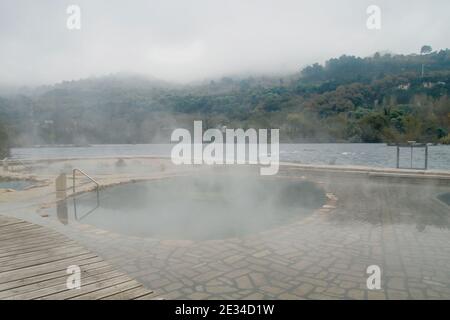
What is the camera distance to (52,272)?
263 centimetres

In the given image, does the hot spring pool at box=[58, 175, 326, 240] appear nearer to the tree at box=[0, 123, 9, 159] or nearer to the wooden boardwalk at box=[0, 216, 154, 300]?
the wooden boardwalk at box=[0, 216, 154, 300]

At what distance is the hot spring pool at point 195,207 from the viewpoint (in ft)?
15.6

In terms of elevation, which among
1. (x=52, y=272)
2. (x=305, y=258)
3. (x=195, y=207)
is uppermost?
(x=52, y=272)

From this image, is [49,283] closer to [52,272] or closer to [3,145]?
[52,272]

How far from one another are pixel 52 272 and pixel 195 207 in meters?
3.83

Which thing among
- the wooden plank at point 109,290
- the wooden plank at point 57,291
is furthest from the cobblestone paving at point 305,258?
the wooden plank at point 57,291

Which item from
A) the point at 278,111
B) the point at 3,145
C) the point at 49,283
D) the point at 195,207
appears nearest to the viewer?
the point at 49,283

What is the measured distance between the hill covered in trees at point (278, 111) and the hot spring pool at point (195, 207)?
33.3 m

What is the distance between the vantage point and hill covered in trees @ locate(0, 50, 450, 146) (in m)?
44.4

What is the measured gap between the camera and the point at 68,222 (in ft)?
16.1

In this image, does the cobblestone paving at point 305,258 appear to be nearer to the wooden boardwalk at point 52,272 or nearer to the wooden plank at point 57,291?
the wooden boardwalk at point 52,272

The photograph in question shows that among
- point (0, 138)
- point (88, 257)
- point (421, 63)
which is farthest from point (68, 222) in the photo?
point (421, 63)

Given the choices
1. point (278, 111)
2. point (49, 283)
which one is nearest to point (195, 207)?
point (49, 283)
